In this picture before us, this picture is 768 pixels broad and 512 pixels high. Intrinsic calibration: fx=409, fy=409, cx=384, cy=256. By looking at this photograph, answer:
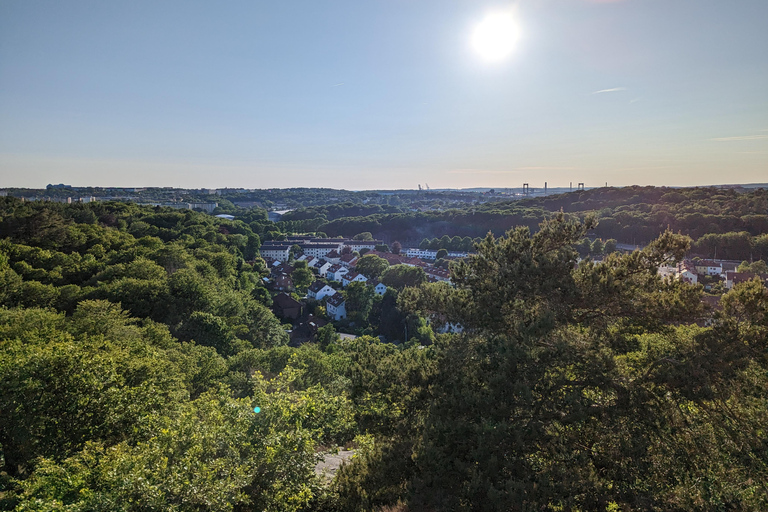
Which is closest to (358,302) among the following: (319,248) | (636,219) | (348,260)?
(348,260)

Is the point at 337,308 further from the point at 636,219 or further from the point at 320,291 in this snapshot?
the point at 636,219

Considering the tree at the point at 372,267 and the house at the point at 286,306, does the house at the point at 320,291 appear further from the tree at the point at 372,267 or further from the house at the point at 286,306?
the tree at the point at 372,267

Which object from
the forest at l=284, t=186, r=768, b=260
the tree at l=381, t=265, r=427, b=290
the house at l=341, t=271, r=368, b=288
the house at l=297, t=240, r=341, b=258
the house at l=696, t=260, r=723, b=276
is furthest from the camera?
the house at l=297, t=240, r=341, b=258

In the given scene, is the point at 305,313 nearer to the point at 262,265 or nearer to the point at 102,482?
the point at 262,265

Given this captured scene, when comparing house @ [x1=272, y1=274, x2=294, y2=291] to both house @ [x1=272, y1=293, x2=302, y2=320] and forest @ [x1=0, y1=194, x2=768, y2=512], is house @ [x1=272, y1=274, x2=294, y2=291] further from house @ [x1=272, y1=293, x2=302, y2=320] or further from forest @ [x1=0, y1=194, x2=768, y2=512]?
forest @ [x1=0, y1=194, x2=768, y2=512]

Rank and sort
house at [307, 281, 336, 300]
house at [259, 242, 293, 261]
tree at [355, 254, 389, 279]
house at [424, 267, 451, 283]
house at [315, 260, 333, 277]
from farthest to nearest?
house at [259, 242, 293, 261] < house at [315, 260, 333, 277] < tree at [355, 254, 389, 279] < house at [424, 267, 451, 283] < house at [307, 281, 336, 300]

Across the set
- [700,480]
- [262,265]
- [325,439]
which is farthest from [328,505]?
[262,265]

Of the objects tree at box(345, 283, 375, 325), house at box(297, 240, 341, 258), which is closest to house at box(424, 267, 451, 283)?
tree at box(345, 283, 375, 325)

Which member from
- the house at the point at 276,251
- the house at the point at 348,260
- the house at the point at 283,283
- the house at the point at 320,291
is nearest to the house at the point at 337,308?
the house at the point at 320,291
